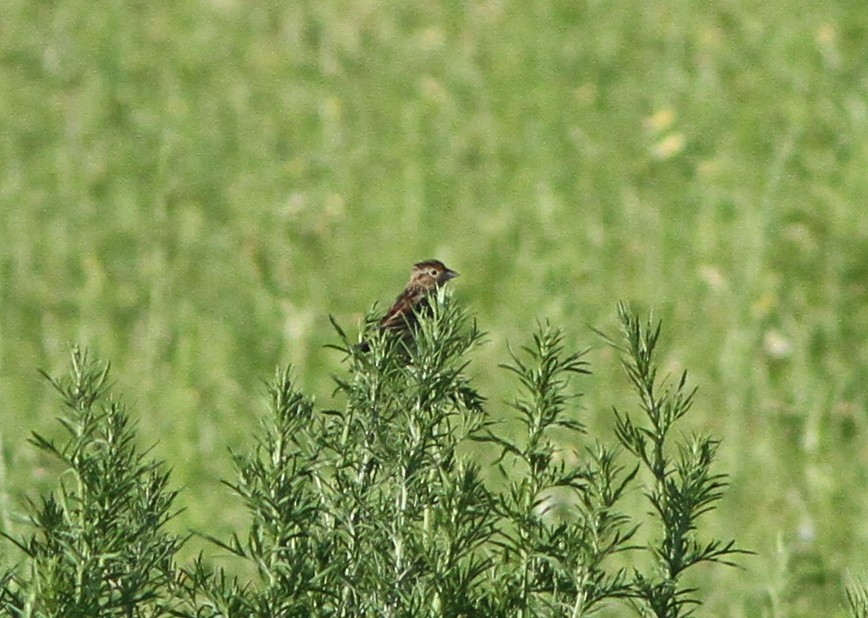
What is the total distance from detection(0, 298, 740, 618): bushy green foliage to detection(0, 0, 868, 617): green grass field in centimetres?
367

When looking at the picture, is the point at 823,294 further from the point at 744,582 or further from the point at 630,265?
the point at 744,582

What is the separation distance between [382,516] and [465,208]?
7635mm

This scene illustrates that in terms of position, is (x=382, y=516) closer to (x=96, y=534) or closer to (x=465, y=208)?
(x=96, y=534)

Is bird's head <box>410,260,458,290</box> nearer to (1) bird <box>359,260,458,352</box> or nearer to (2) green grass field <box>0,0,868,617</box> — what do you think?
(1) bird <box>359,260,458,352</box>

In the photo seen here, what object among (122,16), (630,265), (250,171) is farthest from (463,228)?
(122,16)

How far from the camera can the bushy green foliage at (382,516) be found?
9.15 feet

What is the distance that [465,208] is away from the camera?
34.2 feet

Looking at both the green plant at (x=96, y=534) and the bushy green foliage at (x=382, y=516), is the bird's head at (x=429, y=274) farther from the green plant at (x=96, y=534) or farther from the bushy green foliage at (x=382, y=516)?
the green plant at (x=96, y=534)

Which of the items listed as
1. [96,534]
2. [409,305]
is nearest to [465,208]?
[409,305]

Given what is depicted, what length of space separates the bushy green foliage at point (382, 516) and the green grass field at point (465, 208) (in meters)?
3.67

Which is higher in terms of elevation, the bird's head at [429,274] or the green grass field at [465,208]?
the green grass field at [465,208]

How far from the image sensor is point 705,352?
883 cm

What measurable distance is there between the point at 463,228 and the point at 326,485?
7.31m

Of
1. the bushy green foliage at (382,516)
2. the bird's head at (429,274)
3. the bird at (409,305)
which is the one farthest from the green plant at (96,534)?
the bird's head at (429,274)
